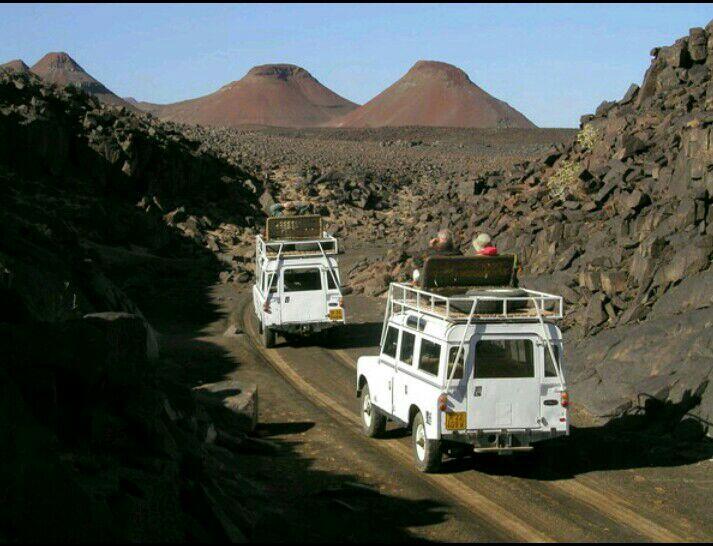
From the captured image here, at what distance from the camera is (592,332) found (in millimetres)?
24953

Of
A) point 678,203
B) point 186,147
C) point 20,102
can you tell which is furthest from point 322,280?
point 186,147

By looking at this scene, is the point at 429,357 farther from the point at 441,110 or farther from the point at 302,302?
the point at 441,110

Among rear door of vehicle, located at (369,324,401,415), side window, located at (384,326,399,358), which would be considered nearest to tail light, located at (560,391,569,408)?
rear door of vehicle, located at (369,324,401,415)

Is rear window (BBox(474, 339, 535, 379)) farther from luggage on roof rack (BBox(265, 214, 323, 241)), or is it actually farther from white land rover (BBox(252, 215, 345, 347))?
luggage on roof rack (BBox(265, 214, 323, 241))

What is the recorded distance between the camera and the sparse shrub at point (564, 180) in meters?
34.2

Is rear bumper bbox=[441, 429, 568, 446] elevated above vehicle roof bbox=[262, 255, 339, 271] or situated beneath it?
situated beneath

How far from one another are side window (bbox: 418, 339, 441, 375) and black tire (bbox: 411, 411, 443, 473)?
70 cm

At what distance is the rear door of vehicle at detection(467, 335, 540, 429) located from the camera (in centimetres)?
1457

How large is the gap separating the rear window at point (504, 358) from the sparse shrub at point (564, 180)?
1924 cm

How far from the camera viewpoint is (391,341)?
55.8ft

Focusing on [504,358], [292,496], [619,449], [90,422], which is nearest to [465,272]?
[504,358]

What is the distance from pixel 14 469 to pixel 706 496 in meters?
10.0

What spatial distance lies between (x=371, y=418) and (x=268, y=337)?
11764mm

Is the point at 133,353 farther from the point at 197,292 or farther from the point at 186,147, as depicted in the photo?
the point at 186,147
